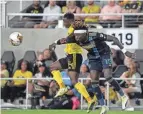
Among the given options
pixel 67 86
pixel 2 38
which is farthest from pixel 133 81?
pixel 2 38

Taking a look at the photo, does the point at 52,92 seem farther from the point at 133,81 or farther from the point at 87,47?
the point at 87,47

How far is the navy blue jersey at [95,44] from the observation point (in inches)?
638

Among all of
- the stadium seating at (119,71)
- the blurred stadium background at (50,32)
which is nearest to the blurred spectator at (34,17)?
the blurred stadium background at (50,32)

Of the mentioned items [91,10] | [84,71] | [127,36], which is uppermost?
[91,10]

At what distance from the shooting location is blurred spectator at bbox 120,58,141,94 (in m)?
19.4

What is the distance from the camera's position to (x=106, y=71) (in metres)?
16.5

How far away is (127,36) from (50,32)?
2.32 metres

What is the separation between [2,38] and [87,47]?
6.47 metres

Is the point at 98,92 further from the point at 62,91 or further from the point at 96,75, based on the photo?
the point at 62,91

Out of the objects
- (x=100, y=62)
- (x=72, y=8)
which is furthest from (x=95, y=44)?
(x=72, y=8)

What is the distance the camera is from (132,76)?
1969 centimetres

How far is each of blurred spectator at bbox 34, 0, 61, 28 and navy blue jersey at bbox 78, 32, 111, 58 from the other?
5.97 meters

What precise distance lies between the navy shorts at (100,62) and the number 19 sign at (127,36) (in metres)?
5.15

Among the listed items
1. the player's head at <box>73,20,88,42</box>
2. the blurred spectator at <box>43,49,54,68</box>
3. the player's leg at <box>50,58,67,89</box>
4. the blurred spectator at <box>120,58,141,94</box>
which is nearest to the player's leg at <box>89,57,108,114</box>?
the player's head at <box>73,20,88,42</box>
